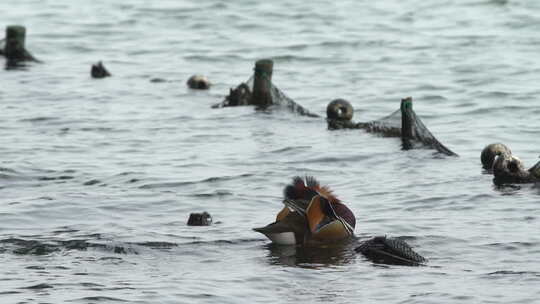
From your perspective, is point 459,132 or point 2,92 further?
point 2,92

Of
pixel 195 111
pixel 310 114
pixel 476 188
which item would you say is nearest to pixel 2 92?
pixel 195 111

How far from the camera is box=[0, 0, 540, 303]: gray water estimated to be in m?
18.1

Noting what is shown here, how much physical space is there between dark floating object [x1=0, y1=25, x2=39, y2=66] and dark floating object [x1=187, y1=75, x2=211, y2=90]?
238 inches

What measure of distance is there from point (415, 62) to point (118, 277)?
24.4 metres

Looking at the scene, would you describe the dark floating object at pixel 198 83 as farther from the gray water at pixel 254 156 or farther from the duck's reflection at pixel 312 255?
the duck's reflection at pixel 312 255

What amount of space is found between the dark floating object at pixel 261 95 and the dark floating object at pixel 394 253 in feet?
42.2

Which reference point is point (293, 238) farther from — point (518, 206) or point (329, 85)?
point (329, 85)

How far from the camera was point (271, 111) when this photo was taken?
3216 cm

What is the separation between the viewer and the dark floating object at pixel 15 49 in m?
39.6

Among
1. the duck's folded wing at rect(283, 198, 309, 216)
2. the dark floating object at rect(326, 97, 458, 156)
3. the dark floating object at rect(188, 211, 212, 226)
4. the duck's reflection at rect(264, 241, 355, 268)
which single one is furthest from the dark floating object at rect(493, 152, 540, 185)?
the dark floating object at rect(188, 211, 212, 226)

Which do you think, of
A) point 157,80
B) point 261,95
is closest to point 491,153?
point 261,95

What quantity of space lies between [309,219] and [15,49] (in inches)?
885

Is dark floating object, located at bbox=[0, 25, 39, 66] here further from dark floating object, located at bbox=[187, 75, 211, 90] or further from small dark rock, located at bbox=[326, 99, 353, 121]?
small dark rock, located at bbox=[326, 99, 353, 121]

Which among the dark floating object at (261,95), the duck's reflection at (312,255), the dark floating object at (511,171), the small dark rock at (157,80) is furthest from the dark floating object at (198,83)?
the duck's reflection at (312,255)
